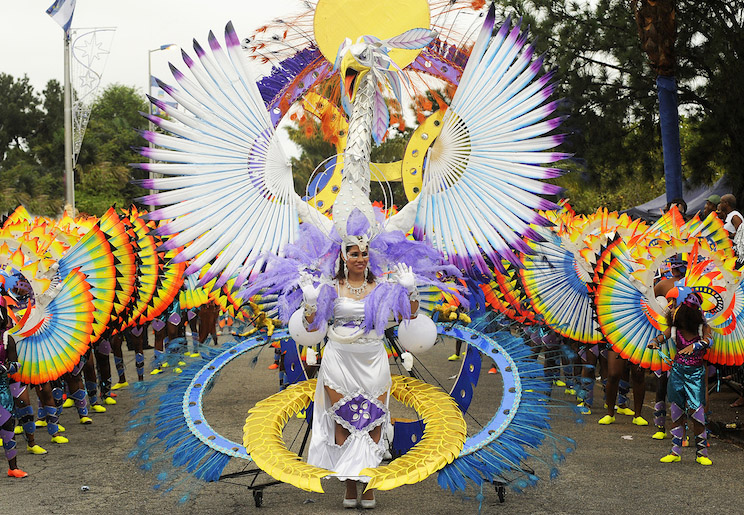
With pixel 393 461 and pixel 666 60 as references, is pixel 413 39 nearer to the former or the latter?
pixel 393 461

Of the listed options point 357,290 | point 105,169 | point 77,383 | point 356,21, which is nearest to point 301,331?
point 357,290

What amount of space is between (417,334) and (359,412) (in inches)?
26.2

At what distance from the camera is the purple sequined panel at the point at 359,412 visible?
5.30 meters

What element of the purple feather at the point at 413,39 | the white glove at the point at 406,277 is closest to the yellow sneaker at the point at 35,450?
the white glove at the point at 406,277

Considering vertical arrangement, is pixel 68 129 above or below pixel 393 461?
above

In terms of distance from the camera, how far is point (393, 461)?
16.0 ft

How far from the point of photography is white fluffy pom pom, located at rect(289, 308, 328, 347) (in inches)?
207

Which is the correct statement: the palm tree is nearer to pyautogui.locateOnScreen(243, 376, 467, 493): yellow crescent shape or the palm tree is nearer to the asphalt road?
the asphalt road

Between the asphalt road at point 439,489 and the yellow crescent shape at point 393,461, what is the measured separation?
1.90ft

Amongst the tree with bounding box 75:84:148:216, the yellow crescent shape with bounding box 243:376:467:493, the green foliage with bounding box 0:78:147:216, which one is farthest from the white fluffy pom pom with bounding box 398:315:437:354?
the green foliage with bounding box 0:78:147:216

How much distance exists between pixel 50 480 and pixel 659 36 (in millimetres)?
8787

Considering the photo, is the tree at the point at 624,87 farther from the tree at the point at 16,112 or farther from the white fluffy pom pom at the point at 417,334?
the tree at the point at 16,112

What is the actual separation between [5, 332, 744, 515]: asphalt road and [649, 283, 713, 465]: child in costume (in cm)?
39

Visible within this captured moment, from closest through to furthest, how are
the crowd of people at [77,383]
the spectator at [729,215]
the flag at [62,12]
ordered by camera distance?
the crowd of people at [77,383] → the spectator at [729,215] → the flag at [62,12]
